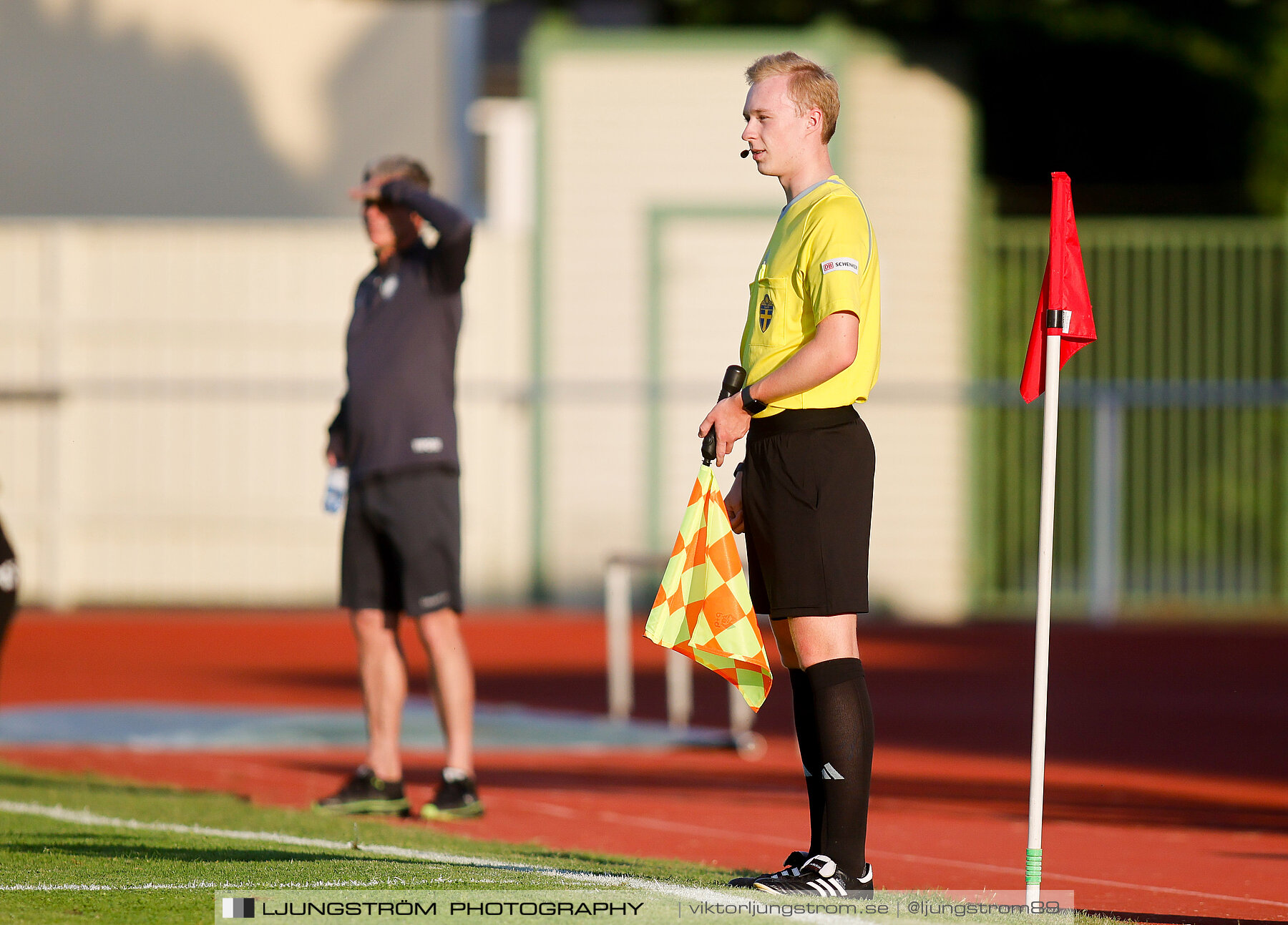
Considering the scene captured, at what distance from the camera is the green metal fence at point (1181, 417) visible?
56.0 feet

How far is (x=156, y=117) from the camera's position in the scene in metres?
20.1

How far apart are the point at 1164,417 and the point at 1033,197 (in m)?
4.46

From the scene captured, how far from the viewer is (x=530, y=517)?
17625 mm

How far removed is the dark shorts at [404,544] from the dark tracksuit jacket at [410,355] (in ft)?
0.24

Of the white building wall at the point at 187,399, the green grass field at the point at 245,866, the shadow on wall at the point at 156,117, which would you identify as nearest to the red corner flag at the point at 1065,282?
the green grass field at the point at 245,866

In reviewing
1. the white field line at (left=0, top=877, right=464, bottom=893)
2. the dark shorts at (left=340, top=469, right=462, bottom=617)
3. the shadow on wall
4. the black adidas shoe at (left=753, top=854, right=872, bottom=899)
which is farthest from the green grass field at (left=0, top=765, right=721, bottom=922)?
the shadow on wall

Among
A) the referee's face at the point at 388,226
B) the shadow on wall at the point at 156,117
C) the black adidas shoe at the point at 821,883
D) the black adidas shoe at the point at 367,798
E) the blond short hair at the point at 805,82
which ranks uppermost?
the shadow on wall at the point at 156,117

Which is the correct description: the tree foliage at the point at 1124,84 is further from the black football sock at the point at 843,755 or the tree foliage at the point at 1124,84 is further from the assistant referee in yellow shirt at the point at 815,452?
the black football sock at the point at 843,755

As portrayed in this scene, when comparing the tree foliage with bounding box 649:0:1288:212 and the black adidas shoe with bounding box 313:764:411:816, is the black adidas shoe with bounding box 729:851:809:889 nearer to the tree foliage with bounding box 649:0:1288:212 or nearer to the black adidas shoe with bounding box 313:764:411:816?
the black adidas shoe with bounding box 313:764:411:816

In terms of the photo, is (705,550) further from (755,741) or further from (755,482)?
(755,741)

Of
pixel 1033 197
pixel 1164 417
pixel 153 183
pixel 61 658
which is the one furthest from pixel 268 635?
pixel 1033 197

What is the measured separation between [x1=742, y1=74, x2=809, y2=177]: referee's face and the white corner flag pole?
2.46 feet

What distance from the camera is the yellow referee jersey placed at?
178 inches

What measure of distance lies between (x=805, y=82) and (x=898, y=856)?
8.49 ft
